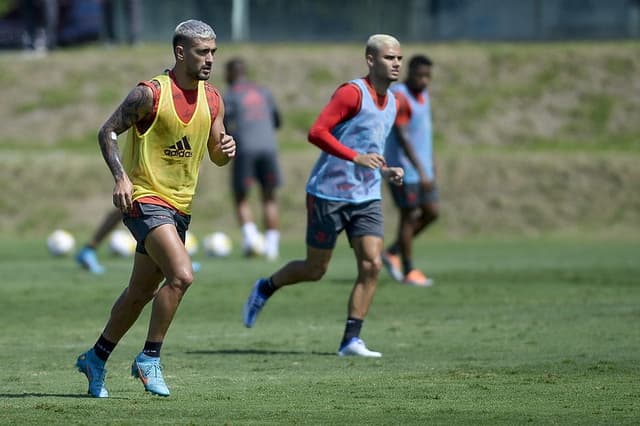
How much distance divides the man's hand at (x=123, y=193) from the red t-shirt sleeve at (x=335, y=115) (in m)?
2.78

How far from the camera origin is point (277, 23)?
34750 millimetres

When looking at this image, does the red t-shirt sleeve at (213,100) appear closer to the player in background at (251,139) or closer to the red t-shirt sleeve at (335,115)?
the red t-shirt sleeve at (335,115)

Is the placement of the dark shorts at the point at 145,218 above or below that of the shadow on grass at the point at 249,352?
above

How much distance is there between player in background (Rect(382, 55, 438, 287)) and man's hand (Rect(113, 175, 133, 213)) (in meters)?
7.92

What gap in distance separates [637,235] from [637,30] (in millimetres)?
9562

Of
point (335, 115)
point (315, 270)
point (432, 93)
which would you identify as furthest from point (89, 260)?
point (432, 93)

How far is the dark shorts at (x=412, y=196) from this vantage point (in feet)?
54.3

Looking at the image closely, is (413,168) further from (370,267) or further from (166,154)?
(166,154)

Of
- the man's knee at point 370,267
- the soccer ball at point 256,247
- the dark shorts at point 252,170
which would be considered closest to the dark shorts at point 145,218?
the man's knee at point 370,267

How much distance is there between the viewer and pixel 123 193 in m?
8.12

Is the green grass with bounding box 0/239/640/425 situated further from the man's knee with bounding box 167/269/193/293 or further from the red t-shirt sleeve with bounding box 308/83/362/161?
the red t-shirt sleeve with bounding box 308/83/362/161

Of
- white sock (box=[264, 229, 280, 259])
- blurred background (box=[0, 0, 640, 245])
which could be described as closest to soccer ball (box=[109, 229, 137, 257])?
white sock (box=[264, 229, 280, 259])

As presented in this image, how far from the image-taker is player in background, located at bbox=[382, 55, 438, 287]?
1595cm

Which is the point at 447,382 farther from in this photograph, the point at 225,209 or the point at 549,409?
the point at 225,209
